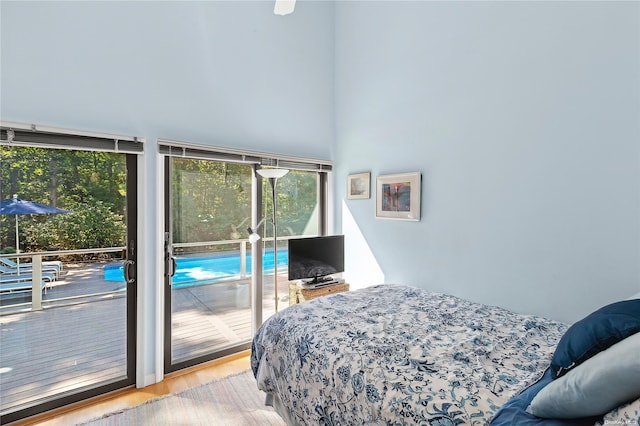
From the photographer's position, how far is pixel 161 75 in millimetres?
2646

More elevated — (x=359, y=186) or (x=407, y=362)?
(x=359, y=186)

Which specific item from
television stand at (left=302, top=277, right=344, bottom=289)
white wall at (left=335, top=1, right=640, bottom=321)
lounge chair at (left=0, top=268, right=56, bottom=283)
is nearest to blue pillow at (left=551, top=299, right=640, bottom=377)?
white wall at (left=335, top=1, right=640, bottom=321)

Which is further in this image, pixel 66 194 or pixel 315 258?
pixel 315 258

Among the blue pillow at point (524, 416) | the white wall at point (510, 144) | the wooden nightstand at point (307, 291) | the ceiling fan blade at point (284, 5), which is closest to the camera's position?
the blue pillow at point (524, 416)

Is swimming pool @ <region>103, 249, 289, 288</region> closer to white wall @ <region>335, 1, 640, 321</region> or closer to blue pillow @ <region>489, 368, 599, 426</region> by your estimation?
white wall @ <region>335, 1, 640, 321</region>

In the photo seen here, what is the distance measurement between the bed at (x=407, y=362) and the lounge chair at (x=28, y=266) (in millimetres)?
1553

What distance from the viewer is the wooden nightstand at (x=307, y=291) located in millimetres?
3079

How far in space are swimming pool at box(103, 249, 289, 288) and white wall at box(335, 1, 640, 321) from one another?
1.35 metres

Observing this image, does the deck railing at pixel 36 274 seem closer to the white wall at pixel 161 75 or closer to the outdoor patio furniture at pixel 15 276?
the outdoor patio furniture at pixel 15 276

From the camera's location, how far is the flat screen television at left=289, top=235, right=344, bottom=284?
3.14 metres

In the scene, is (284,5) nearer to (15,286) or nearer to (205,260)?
(205,260)

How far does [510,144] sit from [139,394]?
3358 millimetres

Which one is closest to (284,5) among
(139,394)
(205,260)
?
(205,260)

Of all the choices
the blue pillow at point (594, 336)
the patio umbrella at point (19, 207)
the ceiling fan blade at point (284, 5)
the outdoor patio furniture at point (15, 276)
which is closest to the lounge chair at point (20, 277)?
the outdoor patio furniture at point (15, 276)
